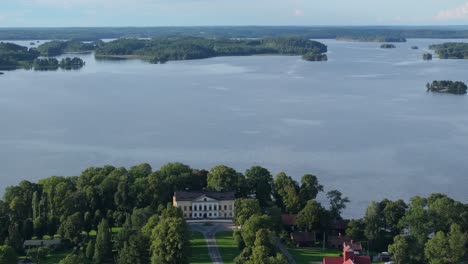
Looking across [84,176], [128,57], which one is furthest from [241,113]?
[128,57]

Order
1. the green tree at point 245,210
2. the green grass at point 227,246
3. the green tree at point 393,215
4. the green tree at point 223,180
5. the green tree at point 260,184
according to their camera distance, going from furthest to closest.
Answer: the green tree at point 223,180, the green tree at point 260,184, the green tree at point 393,215, the green tree at point 245,210, the green grass at point 227,246

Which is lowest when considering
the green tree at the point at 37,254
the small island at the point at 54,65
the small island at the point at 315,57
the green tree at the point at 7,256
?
the green tree at the point at 37,254

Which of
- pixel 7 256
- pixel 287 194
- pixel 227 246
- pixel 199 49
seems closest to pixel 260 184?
pixel 287 194

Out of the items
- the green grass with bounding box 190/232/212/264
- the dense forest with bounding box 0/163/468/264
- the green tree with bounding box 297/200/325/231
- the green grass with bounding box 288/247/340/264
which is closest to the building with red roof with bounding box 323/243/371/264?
the dense forest with bounding box 0/163/468/264

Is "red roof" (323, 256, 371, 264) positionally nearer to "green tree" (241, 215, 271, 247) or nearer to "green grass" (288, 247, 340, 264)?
"green grass" (288, 247, 340, 264)

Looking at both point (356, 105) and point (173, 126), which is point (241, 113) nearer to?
point (173, 126)

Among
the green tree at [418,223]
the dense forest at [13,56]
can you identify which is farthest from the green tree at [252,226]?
the dense forest at [13,56]

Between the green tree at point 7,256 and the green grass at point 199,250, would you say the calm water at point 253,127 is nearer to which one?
the green grass at point 199,250

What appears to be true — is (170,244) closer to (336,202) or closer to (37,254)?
(37,254)
